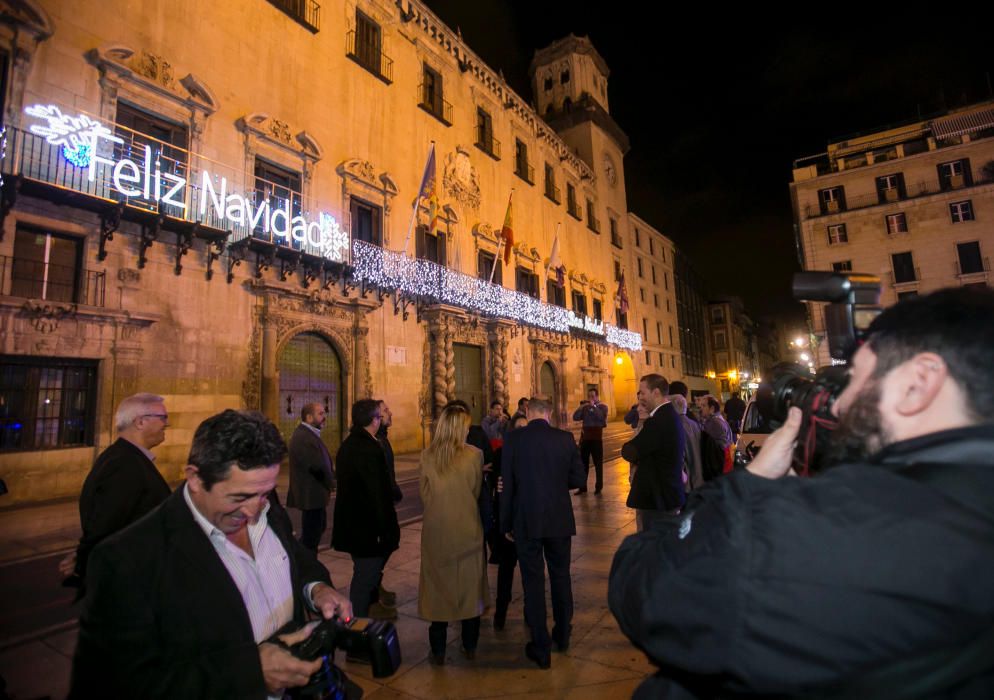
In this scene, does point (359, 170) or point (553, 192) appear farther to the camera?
point (553, 192)

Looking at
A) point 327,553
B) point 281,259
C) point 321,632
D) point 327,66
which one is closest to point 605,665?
point 321,632

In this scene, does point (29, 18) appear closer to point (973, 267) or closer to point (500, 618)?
point (500, 618)

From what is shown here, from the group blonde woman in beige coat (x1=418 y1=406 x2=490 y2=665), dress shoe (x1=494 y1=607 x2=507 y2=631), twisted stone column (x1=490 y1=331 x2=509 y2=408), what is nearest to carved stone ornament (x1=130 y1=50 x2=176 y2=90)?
blonde woman in beige coat (x1=418 y1=406 x2=490 y2=665)

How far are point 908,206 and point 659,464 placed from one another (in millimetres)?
37040

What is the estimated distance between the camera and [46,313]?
8672mm

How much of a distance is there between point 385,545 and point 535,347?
19854mm

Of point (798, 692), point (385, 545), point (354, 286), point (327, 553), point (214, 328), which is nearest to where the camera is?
point (798, 692)

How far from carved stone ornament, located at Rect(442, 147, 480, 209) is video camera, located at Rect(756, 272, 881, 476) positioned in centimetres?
1919

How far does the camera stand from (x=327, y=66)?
1493 cm

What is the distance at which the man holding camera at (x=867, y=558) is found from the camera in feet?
2.65

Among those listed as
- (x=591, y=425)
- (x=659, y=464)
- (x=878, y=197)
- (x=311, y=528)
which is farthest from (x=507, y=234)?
(x=878, y=197)

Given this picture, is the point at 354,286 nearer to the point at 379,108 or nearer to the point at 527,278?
the point at 379,108

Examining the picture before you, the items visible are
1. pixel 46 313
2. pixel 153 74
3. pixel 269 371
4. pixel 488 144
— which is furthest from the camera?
pixel 488 144

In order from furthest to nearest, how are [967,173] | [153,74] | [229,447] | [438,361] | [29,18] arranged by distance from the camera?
[967,173]
[438,361]
[153,74]
[29,18]
[229,447]
